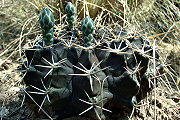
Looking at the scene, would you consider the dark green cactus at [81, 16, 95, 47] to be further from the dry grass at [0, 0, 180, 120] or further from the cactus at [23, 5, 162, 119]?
the dry grass at [0, 0, 180, 120]

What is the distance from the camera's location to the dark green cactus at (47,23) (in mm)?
1269

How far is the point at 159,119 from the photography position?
1746 mm

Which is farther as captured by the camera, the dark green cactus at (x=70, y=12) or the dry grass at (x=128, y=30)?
the dry grass at (x=128, y=30)

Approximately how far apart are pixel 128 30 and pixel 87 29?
681mm

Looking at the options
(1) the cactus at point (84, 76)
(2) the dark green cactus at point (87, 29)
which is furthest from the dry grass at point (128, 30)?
(2) the dark green cactus at point (87, 29)

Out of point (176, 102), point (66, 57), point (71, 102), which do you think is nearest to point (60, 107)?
point (71, 102)

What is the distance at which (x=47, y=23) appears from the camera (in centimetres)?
130

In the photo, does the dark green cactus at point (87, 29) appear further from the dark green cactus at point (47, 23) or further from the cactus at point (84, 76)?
the dark green cactus at point (47, 23)

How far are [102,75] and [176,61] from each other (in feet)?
5.47

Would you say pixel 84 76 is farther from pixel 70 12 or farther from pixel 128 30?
pixel 128 30

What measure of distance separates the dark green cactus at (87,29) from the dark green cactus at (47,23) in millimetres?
185

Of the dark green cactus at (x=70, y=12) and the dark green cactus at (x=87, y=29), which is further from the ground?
the dark green cactus at (x=70, y=12)

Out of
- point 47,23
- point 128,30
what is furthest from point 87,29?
point 128,30

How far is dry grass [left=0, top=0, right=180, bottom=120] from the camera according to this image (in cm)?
181
